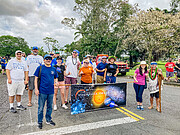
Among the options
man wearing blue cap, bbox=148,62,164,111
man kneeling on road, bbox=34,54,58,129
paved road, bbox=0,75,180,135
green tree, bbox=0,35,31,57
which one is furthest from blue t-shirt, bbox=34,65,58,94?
green tree, bbox=0,35,31,57

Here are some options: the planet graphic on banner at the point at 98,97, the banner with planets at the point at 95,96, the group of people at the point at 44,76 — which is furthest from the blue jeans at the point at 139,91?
the planet graphic on banner at the point at 98,97

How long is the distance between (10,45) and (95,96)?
8162 centimetres

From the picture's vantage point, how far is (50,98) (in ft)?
11.8

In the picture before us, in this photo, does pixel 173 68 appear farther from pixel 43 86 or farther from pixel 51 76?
pixel 43 86

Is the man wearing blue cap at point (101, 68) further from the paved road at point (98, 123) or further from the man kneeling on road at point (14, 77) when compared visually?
the man kneeling on road at point (14, 77)

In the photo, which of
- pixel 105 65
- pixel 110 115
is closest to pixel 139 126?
pixel 110 115

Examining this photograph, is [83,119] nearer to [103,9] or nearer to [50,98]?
[50,98]

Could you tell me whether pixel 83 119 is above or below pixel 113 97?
below

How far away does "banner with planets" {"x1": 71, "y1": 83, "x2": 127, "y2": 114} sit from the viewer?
4.02m

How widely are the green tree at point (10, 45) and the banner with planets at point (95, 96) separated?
78.9m

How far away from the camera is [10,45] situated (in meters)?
70.9

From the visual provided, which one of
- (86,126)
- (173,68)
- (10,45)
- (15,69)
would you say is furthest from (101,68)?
(10,45)

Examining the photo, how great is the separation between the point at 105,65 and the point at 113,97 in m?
1.96

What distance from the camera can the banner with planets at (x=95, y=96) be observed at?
4.02m
